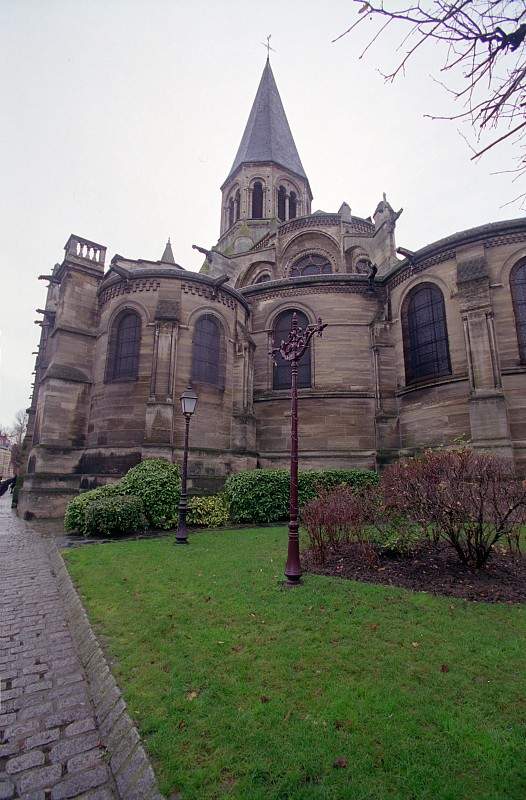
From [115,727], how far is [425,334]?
53.5 feet

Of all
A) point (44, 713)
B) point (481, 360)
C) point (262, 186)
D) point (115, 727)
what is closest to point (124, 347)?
point (481, 360)

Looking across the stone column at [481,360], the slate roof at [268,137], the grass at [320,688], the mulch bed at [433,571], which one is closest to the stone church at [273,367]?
the stone column at [481,360]

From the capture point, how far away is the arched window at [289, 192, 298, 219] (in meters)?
36.3

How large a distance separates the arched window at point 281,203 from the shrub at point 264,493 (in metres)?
28.2

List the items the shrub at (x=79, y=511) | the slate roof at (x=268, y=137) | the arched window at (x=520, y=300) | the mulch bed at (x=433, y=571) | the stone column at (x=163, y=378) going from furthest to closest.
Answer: the slate roof at (x=268, y=137) → the stone column at (x=163, y=378) → the arched window at (x=520, y=300) → the shrub at (x=79, y=511) → the mulch bed at (x=433, y=571)

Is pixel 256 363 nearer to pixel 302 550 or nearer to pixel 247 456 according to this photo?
pixel 247 456

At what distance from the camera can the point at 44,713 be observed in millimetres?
3391

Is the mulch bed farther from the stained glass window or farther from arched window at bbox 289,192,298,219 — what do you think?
arched window at bbox 289,192,298,219

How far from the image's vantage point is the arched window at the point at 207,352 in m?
16.9

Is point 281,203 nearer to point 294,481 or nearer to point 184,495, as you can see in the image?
point 184,495

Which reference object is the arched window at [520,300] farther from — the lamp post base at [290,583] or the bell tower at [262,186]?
the bell tower at [262,186]

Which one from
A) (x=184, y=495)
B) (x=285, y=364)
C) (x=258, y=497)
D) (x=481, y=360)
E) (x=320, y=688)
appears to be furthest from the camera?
(x=285, y=364)

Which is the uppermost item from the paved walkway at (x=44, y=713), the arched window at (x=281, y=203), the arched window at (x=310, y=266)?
the arched window at (x=281, y=203)

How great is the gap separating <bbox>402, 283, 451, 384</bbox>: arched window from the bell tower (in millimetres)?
19158
